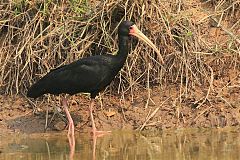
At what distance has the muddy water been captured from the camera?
797cm

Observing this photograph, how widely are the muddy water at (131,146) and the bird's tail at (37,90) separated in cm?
54

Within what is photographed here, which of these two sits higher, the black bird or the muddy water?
the black bird

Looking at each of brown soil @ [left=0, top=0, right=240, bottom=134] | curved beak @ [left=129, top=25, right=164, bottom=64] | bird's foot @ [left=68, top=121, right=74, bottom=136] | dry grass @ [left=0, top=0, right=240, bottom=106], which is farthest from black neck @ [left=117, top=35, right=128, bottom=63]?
bird's foot @ [left=68, top=121, right=74, bottom=136]

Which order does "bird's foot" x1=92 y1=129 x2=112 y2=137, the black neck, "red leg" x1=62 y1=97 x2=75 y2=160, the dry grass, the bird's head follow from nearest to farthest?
Result: "red leg" x1=62 y1=97 x2=75 y2=160 < "bird's foot" x1=92 y1=129 x2=112 y2=137 < the black neck < the bird's head < the dry grass

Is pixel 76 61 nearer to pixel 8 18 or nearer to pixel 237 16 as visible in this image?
pixel 8 18

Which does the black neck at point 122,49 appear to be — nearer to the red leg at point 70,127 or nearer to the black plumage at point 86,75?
the black plumage at point 86,75

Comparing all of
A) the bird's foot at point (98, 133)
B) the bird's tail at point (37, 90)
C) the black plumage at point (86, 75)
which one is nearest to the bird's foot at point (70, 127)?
the bird's foot at point (98, 133)

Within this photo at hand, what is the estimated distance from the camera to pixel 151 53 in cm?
1039

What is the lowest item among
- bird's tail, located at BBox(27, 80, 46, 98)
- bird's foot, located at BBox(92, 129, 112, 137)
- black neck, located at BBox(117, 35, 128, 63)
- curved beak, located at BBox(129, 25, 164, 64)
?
bird's foot, located at BBox(92, 129, 112, 137)

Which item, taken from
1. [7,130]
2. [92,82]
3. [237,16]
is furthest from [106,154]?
[237,16]

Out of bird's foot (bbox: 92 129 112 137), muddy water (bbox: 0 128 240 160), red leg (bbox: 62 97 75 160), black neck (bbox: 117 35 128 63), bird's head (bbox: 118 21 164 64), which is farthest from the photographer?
bird's head (bbox: 118 21 164 64)

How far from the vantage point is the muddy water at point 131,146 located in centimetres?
797

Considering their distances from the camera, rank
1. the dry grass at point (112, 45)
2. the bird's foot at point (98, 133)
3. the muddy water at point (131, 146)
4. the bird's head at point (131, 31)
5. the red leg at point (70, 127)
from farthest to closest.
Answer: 1. the dry grass at point (112, 45)
2. the bird's head at point (131, 31)
3. the bird's foot at point (98, 133)
4. the red leg at point (70, 127)
5. the muddy water at point (131, 146)

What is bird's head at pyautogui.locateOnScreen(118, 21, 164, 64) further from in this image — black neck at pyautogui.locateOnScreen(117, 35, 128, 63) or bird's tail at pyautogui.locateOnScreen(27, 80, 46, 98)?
bird's tail at pyautogui.locateOnScreen(27, 80, 46, 98)
